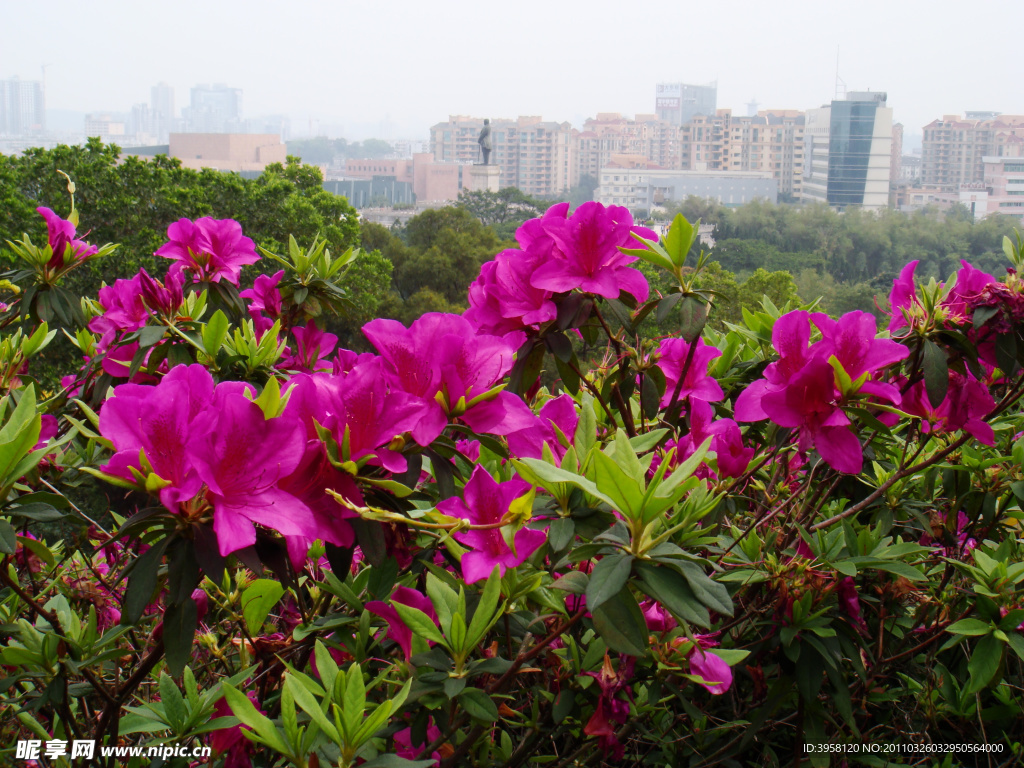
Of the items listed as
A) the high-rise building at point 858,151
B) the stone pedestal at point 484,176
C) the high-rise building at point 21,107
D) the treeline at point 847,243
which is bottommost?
the treeline at point 847,243

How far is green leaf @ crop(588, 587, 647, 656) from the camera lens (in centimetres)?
47

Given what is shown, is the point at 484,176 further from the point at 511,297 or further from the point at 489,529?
the point at 489,529

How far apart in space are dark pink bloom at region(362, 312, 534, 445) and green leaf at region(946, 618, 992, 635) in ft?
1.47

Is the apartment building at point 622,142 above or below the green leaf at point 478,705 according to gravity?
above

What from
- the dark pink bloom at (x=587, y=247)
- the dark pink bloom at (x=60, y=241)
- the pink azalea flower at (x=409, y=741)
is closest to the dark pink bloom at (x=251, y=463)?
the pink azalea flower at (x=409, y=741)

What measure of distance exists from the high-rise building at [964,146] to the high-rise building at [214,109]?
74531 mm

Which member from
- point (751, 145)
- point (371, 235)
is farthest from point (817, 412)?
point (751, 145)

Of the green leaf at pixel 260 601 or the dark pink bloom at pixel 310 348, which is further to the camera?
the dark pink bloom at pixel 310 348

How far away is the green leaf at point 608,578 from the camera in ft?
1.47

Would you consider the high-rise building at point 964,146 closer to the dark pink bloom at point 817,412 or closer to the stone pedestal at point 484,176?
the stone pedestal at point 484,176

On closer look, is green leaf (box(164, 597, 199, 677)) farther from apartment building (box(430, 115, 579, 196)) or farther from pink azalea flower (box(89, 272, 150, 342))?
apartment building (box(430, 115, 579, 196))

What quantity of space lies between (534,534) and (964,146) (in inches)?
2476


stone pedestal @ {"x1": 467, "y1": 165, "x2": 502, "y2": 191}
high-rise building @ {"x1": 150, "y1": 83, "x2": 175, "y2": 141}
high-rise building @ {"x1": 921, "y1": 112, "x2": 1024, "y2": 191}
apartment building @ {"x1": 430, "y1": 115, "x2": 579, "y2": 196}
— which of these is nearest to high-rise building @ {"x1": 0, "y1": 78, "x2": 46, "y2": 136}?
high-rise building @ {"x1": 150, "y1": 83, "x2": 175, "y2": 141}

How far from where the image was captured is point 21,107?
7994 centimetres
